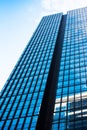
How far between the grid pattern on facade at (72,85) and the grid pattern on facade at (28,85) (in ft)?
14.9

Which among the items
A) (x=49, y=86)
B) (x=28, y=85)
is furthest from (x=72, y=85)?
(x=28, y=85)

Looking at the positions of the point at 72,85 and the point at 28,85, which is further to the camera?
the point at 28,85

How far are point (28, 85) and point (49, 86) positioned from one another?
232 inches

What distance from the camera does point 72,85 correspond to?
2355 inches

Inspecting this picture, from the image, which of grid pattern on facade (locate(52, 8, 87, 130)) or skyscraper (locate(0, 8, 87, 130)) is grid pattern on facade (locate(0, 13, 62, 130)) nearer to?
skyscraper (locate(0, 8, 87, 130))

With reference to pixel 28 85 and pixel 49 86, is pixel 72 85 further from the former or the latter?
pixel 28 85

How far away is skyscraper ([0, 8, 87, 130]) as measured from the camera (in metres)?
48.9

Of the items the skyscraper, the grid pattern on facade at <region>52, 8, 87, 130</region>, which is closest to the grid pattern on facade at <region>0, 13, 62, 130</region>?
the skyscraper

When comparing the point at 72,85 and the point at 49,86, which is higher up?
the point at 72,85

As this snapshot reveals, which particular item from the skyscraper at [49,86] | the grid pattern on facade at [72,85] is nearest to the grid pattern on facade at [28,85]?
the skyscraper at [49,86]

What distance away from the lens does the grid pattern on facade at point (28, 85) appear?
5081 centimetres

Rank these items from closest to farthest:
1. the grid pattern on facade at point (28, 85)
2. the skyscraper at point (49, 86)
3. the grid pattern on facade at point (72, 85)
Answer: the grid pattern on facade at point (72, 85) → the skyscraper at point (49, 86) → the grid pattern on facade at point (28, 85)

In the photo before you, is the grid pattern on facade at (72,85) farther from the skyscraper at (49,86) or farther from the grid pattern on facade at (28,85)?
the grid pattern on facade at (28,85)

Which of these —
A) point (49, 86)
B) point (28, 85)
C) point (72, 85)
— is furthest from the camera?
point (28, 85)
